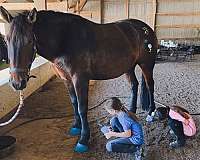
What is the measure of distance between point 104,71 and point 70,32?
0.52 m

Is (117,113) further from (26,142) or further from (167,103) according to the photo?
(167,103)

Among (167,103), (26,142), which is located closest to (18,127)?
(26,142)

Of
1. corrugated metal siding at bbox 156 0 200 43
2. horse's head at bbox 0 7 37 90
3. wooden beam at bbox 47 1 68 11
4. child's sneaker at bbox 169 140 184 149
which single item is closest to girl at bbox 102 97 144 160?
child's sneaker at bbox 169 140 184 149

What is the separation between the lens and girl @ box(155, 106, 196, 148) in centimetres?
286

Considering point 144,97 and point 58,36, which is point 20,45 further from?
point 144,97

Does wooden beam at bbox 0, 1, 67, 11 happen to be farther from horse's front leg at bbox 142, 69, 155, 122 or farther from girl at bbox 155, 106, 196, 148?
girl at bbox 155, 106, 196, 148

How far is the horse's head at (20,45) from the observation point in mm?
2268

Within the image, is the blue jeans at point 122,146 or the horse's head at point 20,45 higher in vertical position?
the horse's head at point 20,45

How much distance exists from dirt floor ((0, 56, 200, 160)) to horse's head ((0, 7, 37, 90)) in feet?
2.71

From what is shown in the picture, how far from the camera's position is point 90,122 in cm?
355

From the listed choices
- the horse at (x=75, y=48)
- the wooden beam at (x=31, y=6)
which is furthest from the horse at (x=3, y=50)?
the wooden beam at (x=31, y=6)

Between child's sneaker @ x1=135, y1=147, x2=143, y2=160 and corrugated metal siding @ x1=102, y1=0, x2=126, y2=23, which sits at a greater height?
corrugated metal siding @ x1=102, y1=0, x2=126, y2=23

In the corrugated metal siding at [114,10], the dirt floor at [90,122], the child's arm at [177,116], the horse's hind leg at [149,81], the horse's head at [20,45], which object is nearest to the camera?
the horse's head at [20,45]

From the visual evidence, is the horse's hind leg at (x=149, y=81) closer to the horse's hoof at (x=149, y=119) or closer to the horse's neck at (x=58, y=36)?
the horse's hoof at (x=149, y=119)
